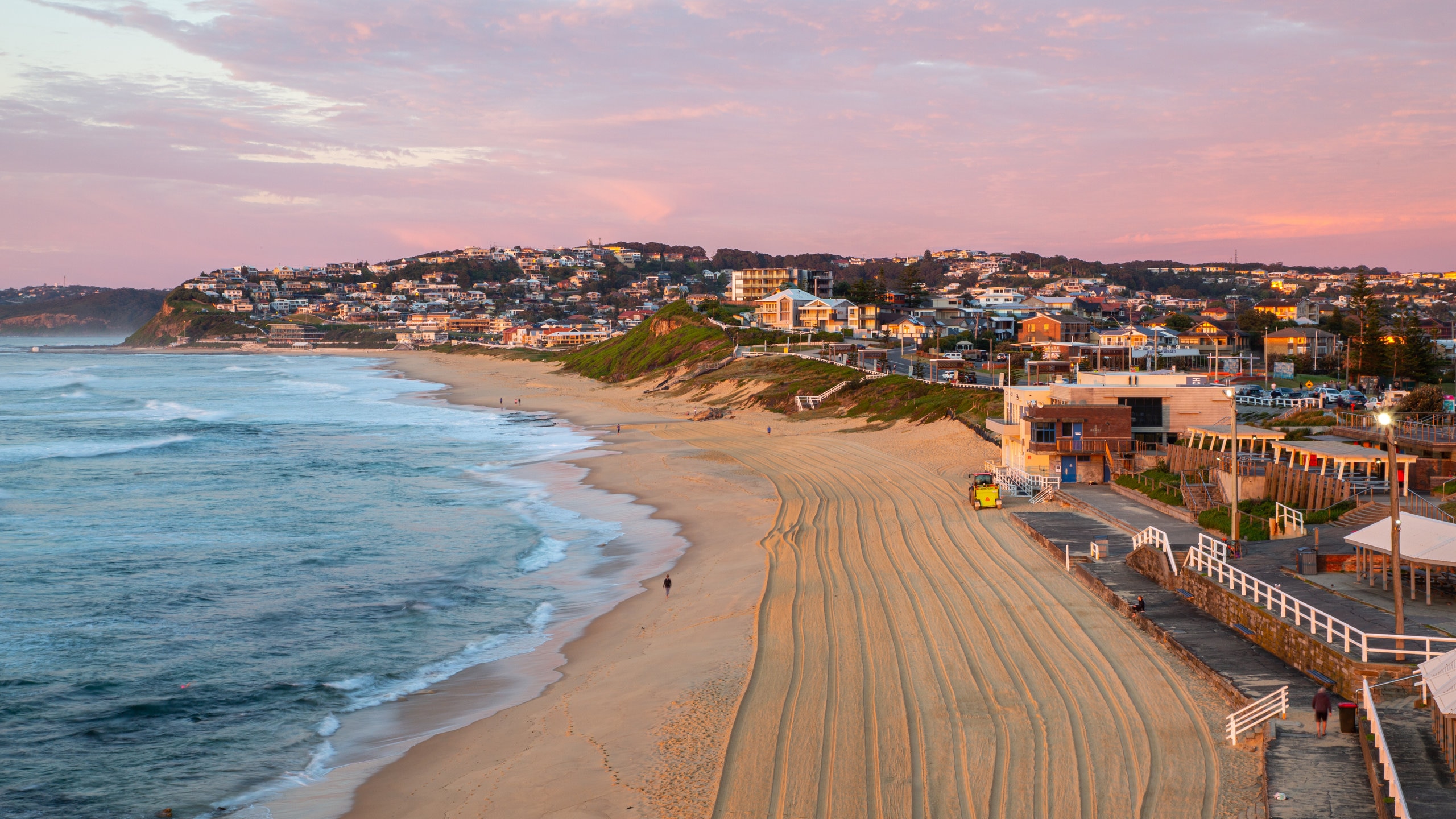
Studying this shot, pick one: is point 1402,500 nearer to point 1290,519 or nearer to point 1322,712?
point 1290,519

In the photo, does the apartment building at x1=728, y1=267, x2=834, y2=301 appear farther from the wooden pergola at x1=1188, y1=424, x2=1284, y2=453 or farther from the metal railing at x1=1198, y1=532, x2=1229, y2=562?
the metal railing at x1=1198, y1=532, x2=1229, y2=562

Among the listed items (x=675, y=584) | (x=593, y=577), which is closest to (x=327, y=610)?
(x=593, y=577)

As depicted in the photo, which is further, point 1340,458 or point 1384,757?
point 1340,458

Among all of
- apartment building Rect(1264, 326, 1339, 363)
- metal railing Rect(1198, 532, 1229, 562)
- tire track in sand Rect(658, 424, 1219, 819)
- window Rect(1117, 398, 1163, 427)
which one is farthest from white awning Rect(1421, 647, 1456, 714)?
apartment building Rect(1264, 326, 1339, 363)

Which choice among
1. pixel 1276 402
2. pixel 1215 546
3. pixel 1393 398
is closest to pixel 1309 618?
pixel 1215 546

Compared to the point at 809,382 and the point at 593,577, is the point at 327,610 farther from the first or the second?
the point at 809,382
